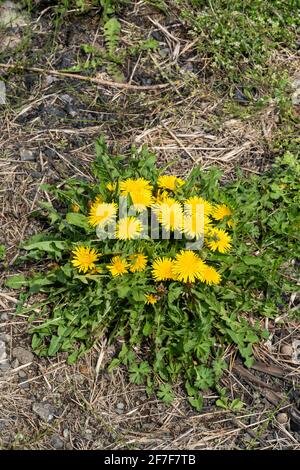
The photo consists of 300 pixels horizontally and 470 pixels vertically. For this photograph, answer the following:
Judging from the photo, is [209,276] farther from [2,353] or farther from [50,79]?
[50,79]

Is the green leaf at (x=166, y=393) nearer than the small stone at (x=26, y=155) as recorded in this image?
Yes

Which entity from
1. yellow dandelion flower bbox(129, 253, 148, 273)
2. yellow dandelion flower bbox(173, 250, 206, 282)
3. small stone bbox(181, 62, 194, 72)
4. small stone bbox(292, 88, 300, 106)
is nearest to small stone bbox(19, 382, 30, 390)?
yellow dandelion flower bbox(129, 253, 148, 273)

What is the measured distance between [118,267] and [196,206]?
1.50ft

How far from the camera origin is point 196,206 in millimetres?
3090

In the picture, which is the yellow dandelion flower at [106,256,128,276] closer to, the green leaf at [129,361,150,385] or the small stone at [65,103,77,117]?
the green leaf at [129,361,150,385]

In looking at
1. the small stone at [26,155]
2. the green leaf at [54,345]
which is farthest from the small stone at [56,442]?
the small stone at [26,155]

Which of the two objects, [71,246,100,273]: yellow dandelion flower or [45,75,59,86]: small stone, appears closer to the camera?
[71,246,100,273]: yellow dandelion flower

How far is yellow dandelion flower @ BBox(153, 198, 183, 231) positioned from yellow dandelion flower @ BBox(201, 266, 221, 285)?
0.22 m

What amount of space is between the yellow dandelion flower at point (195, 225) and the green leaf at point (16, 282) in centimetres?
85

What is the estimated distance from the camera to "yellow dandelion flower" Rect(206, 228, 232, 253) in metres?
3.06

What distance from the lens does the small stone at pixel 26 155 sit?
12.2 ft

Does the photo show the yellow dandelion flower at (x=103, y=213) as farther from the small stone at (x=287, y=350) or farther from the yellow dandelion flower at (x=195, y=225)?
the small stone at (x=287, y=350)
